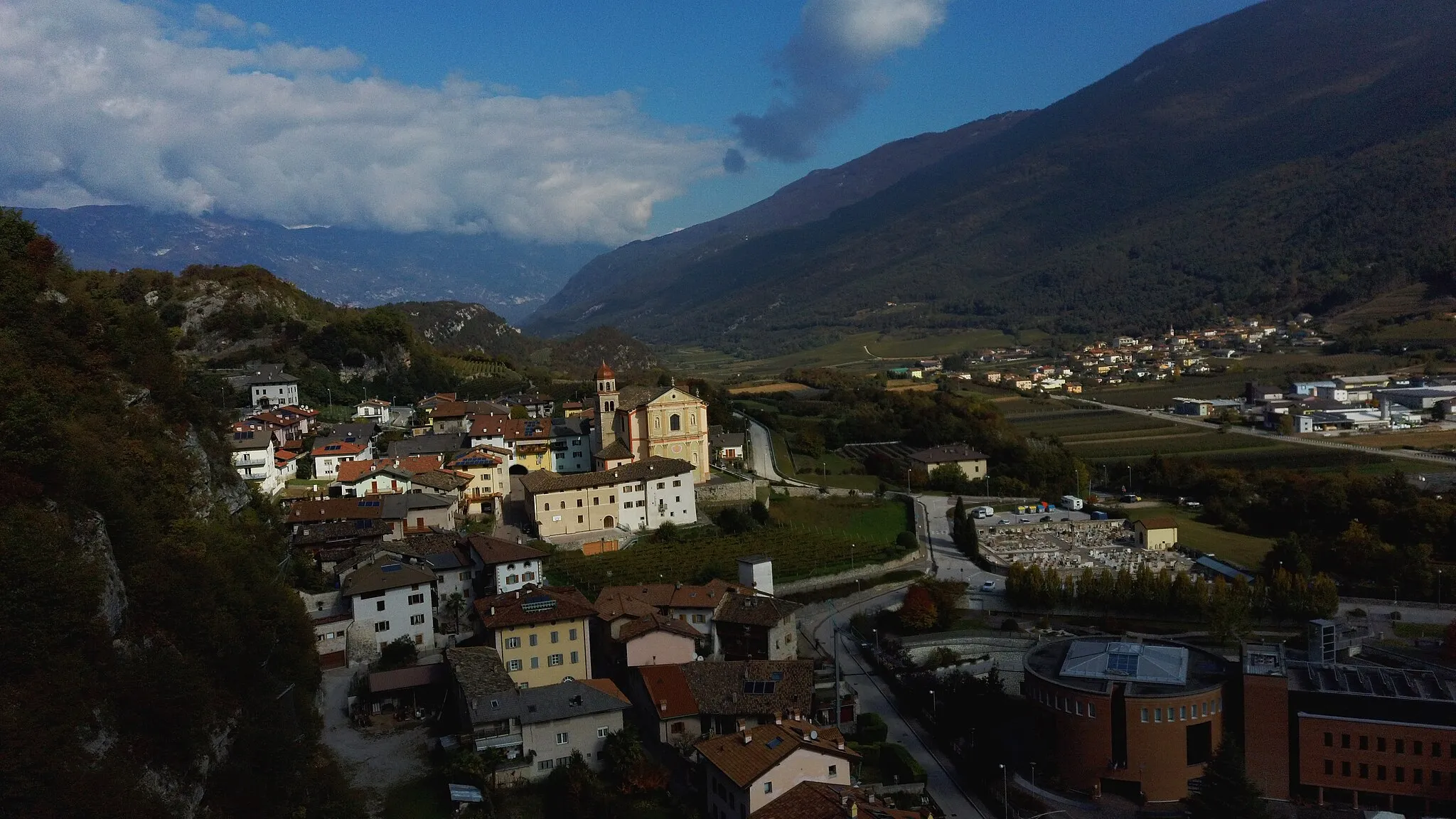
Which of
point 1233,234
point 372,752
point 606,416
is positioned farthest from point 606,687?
point 1233,234

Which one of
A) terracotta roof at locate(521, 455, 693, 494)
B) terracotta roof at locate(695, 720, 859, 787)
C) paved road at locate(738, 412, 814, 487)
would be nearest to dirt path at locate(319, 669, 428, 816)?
terracotta roof at locate(695, 720, 859, 787)

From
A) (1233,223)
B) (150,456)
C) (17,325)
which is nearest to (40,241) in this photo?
(17,325)

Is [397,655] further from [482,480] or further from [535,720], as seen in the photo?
[482,480]

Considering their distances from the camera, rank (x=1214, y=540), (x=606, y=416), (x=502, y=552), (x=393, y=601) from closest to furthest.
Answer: (x=393, y=601) < (x=502, y=552) < (x=1214, y=540) < (x=606, y=416)

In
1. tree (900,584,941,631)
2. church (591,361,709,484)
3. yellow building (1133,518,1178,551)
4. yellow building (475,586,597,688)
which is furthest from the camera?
church (591,361,709,484)

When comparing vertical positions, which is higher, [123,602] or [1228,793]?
[123,602]

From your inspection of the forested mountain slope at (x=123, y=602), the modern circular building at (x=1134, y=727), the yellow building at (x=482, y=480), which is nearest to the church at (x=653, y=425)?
the yellow building at (x=482, y=480)

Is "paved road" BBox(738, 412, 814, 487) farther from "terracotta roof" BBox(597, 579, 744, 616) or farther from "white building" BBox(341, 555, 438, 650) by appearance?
"white building" BBox(341, 555, 438, 650)
